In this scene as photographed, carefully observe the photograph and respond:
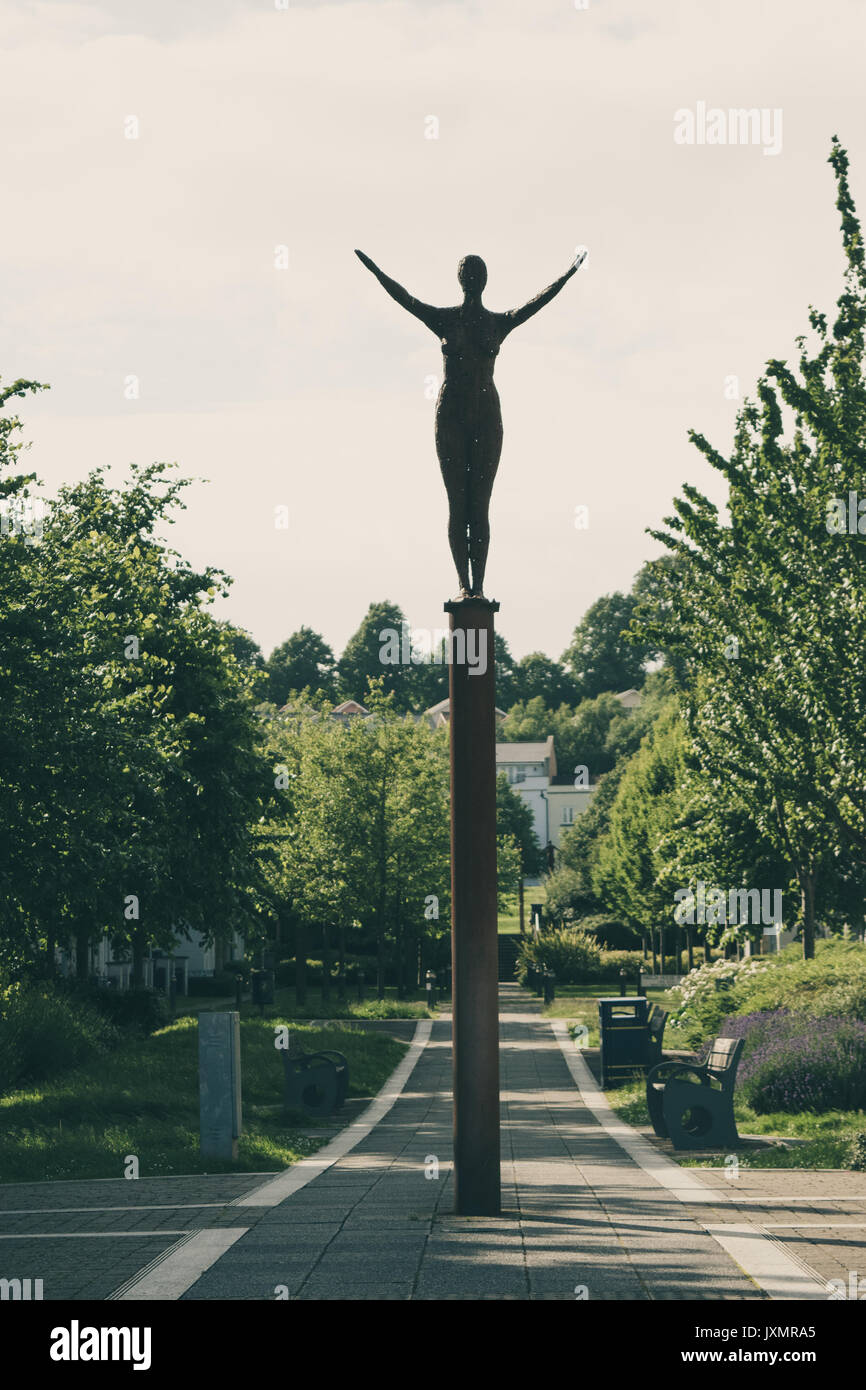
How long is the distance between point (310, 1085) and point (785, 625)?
8.14 metres

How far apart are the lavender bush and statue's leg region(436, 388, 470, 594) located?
859 cm

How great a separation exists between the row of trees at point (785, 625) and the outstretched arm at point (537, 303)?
634cm

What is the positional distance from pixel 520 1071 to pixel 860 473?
13.1m

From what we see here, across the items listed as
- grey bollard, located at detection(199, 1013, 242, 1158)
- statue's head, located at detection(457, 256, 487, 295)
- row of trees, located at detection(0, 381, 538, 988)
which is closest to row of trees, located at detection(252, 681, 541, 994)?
row of trees, located at detection(0, 381, 538, 988)

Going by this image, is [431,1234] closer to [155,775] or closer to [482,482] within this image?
[482,482]

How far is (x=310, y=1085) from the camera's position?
56.1 feet

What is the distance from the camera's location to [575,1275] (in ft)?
21.9

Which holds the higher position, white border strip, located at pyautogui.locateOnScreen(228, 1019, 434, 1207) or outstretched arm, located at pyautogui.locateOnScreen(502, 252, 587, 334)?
outstretched arm, located at pyautogui.locateOnScreen(502, 252, 587, 334)

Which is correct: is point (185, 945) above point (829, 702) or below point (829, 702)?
below

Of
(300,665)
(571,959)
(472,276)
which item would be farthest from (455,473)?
(300,665)

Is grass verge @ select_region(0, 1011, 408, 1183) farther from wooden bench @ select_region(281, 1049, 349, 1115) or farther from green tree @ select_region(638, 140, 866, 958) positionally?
green tree @ select_region(638, 140, 866, 958)

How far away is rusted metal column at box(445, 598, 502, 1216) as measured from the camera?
859cm
